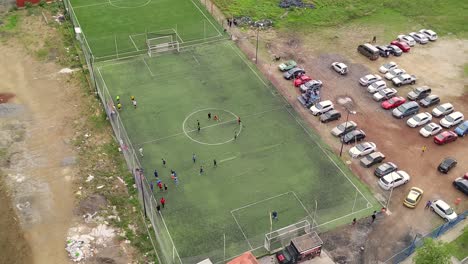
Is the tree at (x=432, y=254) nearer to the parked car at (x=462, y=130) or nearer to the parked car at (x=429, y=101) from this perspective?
the parked car at (x=462, y=130)

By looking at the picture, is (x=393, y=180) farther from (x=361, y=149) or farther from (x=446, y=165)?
(x=446, y=165)

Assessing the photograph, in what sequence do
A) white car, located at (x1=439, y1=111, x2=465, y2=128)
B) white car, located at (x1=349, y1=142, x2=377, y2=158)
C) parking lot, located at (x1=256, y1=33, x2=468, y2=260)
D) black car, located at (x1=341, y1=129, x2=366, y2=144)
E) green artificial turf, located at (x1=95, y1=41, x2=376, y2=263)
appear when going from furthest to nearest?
white car, located at (x1=439, y1=111, x2=465, y2=128), black car, located at (x1=341, y1=129, x2=366, y2=144), white car, located at (x1=349, y1=142, x2=377, y2=158), parking lot, located at (x1=256, y1=33, x2=468, y2=260), green artificial turf, located at (x1=95, y1=41, x2=376, y2=263)

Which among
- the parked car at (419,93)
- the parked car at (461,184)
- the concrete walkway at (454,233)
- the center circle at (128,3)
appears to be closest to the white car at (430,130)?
the parked car at (419,93)

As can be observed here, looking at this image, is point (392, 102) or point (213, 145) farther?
point (392, 102)

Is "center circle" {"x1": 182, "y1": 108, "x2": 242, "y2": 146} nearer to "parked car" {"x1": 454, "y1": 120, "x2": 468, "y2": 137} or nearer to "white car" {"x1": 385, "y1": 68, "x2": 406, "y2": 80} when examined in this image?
"white car" {"x1": 385, "y1": 68, "x2": 406, "y2": 80}

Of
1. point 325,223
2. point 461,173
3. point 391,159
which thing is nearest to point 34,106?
point 325,223

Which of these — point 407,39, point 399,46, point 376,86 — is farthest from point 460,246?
point 407,39

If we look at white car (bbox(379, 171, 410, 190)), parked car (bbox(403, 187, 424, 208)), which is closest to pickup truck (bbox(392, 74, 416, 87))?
white car (bbox(379, 171, 410, 190))

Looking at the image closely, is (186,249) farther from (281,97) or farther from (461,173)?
(461,173)
